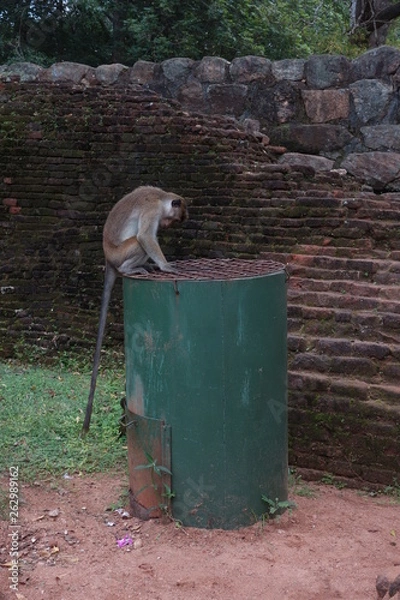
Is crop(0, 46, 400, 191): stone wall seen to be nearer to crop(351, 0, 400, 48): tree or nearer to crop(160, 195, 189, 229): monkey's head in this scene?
crop(351, 0, 400, 48): tree

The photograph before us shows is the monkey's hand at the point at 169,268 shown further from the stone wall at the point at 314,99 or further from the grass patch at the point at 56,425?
the stone wall at the point at 314,99

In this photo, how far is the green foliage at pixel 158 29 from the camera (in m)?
12.7

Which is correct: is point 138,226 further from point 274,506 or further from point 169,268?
point 274,506

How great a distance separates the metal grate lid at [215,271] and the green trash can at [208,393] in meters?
0.03

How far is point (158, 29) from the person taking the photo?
12.8 meters

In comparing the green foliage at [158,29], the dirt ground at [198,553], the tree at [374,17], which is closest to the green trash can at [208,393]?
the dirt ground at [198,553]

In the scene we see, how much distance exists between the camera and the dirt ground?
318 cm

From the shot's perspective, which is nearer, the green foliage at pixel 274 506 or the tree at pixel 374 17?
the green foliage at pixel 274 506

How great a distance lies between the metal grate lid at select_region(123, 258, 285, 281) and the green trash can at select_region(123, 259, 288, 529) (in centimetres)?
3

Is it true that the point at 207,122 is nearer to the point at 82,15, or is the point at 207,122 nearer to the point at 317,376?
the point at 317,376

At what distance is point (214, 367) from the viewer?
355 cm

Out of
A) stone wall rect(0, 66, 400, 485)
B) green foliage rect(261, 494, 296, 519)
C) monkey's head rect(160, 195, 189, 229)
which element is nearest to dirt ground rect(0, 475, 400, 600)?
green foliage rect(261, 494, 296, 519)

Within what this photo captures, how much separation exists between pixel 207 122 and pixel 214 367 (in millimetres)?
4558

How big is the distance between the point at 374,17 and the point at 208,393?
9.27 m
